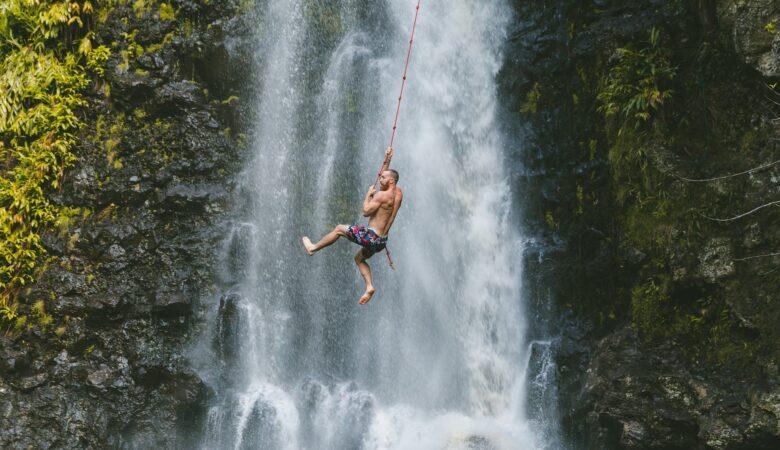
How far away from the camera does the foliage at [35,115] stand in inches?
429

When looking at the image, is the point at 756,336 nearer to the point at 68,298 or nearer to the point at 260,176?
the point at 260,176

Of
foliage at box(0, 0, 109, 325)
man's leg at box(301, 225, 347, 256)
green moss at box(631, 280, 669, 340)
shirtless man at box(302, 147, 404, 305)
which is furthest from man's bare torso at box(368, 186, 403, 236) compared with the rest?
foliage at box(0, 0, 109, 325)

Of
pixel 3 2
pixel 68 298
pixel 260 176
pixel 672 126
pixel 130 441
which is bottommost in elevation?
pixel 130 441

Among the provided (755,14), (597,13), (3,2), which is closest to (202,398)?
(3,2)

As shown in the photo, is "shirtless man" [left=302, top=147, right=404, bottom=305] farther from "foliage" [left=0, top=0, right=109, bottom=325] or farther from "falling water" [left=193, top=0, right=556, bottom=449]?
"foliage" [left=0, top=0, right=109, bottom=325]

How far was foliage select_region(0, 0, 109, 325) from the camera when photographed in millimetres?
10891

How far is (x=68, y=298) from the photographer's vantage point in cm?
1088

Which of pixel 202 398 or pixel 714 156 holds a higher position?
pixel 714 156

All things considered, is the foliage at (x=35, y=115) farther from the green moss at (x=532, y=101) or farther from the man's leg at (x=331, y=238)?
the green moss at (x=532, y=101)

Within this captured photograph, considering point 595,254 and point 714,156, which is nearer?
point 714,156

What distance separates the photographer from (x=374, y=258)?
1252 cm

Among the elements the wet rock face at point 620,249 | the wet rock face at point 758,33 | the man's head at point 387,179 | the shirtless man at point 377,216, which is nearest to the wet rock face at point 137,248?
the shirtless man at point 377,216

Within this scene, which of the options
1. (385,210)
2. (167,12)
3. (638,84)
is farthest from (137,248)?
(638,84)

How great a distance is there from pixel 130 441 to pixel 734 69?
1069 centimetres
